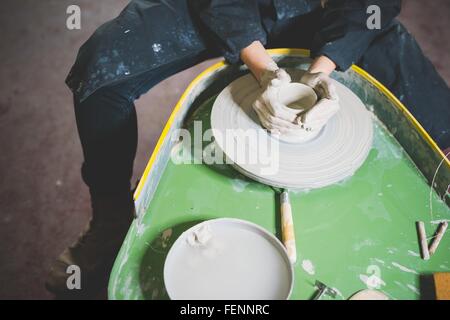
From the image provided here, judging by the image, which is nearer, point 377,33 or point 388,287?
point 388,287

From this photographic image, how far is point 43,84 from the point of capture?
226 centimetres

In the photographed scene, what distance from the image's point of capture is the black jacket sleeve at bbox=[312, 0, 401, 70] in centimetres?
118

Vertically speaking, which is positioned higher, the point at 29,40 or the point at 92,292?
the point at 29,40

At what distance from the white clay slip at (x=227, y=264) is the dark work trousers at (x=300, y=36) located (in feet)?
2.19

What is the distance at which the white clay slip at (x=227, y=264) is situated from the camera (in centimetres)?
80

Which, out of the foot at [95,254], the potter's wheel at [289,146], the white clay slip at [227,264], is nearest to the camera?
the white clay slip at [227,264]

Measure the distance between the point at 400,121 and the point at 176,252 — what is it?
0.72 m

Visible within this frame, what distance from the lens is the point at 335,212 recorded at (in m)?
0.96

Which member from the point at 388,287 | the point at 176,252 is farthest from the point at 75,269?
the point at 388,287

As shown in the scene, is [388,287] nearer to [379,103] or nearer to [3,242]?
[379,103]

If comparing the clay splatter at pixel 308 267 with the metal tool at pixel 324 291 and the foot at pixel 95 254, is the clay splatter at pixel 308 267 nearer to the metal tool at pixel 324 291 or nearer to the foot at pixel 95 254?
the metal tool at pixel 324 291

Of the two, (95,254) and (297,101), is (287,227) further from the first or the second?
(95,254)

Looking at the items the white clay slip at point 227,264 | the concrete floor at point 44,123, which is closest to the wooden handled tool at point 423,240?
the white clay slip at point 227,264

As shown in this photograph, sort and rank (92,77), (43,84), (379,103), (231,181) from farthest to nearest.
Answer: (43,84)
(92,77)
(379,103)
(231,181)
